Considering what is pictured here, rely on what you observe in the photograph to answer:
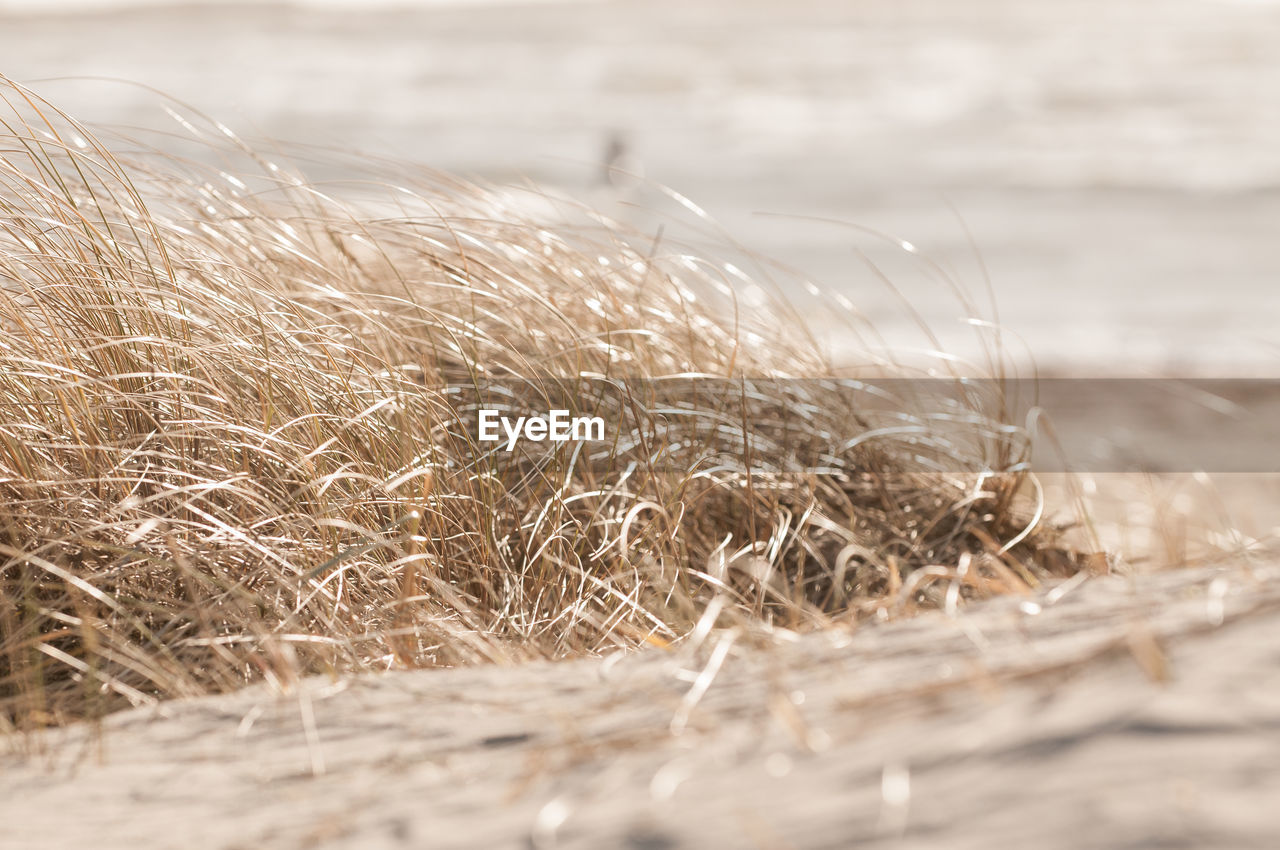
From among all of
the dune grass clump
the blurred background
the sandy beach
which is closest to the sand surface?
the sandy beach

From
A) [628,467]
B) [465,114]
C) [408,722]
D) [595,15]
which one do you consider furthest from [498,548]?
[595,15]

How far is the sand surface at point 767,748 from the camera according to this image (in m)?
0.86

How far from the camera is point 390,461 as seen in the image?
2115mm

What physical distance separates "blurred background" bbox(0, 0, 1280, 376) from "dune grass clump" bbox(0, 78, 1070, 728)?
43 cm

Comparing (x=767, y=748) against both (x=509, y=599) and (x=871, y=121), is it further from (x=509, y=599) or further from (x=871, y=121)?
(x=871, y=121)

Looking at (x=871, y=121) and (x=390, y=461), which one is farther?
(x=871, y=121)

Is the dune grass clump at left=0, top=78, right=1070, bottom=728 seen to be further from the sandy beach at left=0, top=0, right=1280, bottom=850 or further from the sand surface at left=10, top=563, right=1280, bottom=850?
the sand surface at left=10, top=563, right=1280, bottom=850

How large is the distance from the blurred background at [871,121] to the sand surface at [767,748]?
55.4 inches

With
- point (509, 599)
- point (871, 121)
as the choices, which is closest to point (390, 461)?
point (509, 599)

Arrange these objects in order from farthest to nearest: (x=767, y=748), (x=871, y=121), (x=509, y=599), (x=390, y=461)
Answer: (x=871, y=121) → (x=390, y=461) → (x=509, y=599) → (x=767, y=748)

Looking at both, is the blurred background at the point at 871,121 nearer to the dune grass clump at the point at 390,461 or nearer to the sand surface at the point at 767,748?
the dune grass clump at the point at 390,461

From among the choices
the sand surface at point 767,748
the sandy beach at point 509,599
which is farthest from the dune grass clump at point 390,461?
the sand surface at point 767,748

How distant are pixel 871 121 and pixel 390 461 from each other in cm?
1701

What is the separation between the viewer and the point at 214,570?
5.79ft
